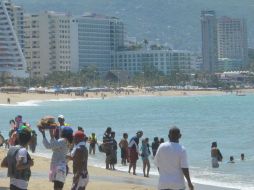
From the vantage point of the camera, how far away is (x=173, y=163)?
8.72 meters

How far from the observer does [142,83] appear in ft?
652

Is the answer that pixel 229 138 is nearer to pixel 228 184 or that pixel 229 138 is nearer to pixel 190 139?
pixel 190 139

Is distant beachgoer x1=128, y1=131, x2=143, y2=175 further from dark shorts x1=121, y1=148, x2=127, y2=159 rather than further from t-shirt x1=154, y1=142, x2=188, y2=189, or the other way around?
t-shirt x1=154, y1=142, x2=188, y2=189

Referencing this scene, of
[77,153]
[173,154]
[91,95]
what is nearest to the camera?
[173,154]

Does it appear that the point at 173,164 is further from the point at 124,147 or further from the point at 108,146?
the point at 124,147

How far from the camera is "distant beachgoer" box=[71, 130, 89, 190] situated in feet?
32.4

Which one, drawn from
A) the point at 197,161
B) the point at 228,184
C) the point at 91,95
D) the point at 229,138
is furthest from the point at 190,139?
the point at 91,95

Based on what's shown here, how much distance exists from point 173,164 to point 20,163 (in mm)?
1749

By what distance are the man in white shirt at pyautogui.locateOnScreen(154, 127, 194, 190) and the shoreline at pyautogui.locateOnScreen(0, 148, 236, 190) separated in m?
5.15

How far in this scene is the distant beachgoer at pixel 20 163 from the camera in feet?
28.4

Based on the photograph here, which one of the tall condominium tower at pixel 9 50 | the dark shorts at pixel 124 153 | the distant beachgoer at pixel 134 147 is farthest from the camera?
the tall condominium tower at pixel 9 50

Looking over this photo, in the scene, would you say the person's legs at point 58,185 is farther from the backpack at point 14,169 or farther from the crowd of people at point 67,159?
the backpack at point 14,169

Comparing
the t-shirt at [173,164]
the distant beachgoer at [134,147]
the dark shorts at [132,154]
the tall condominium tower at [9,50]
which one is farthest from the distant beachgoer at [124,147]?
the tall condominium tower at [9,50]

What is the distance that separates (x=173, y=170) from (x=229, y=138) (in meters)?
35.7
